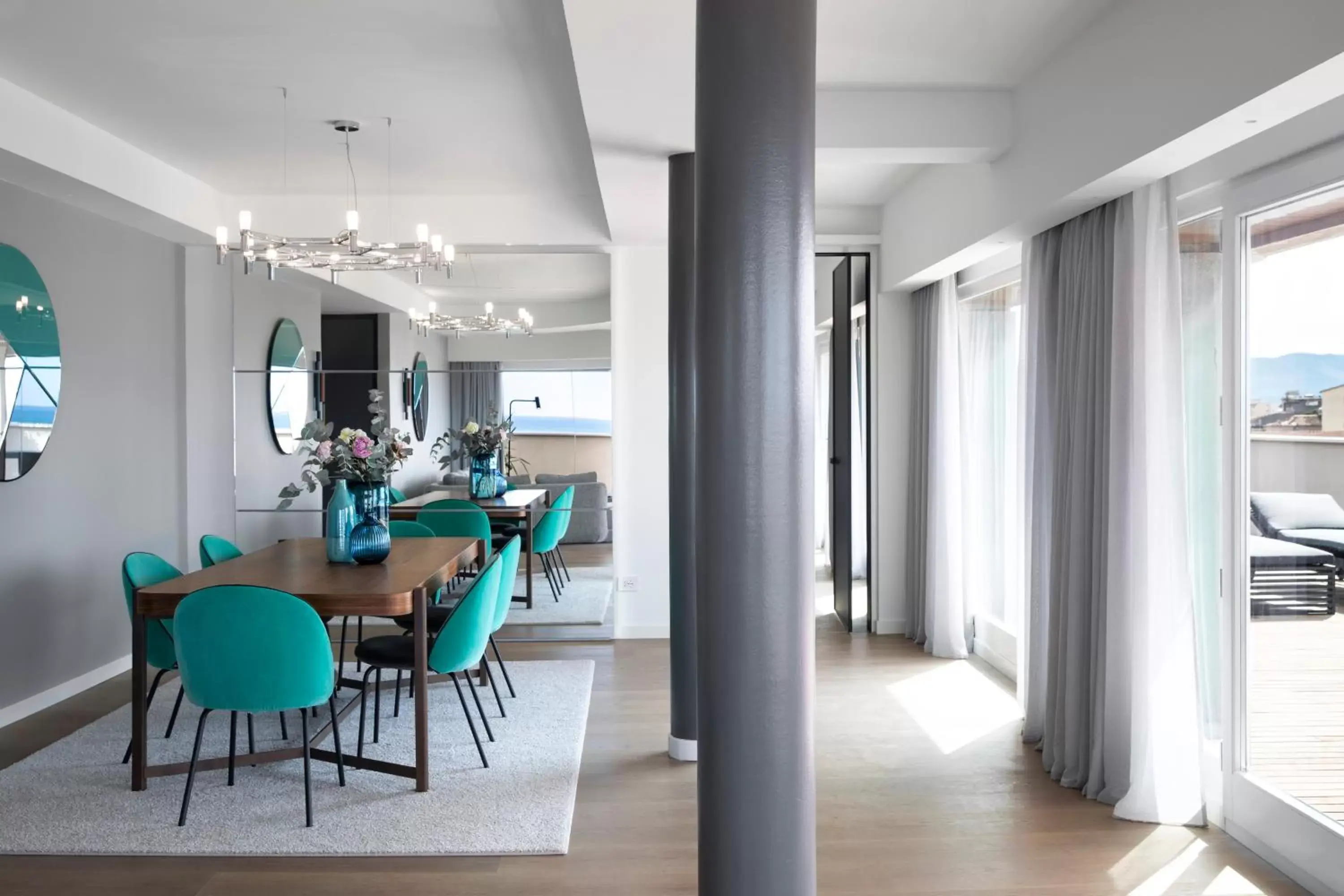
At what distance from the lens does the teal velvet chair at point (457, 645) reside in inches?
146

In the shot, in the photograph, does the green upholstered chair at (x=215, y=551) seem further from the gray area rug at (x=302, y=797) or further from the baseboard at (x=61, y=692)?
the baseboard at (x=61, y=692)

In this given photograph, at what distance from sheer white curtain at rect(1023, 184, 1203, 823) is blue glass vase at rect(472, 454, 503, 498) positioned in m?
3.43

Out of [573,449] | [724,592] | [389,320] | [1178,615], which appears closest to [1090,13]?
[1178,615]

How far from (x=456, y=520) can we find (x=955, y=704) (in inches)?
117

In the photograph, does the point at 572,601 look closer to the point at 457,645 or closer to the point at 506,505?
the point at 506,505

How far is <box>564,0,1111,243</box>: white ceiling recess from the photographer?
297cm


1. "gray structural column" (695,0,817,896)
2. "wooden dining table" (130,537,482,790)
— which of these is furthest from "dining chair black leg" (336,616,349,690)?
"gray structural column" (695,0,817,896)

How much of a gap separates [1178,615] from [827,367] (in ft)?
18.2

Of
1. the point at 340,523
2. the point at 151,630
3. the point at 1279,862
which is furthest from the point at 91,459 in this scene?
the point at 1279,862

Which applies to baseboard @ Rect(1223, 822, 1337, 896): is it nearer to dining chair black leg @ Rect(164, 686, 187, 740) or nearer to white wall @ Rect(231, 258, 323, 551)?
dining chair black leg @ Rect(164, 686, 187, 740)

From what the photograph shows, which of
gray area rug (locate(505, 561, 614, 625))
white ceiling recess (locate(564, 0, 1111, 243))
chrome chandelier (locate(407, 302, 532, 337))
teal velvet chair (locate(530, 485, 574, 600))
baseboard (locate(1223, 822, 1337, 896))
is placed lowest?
baseboard (locate(1223, 822, 1337, 896))

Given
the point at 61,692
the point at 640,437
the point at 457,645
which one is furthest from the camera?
the point at 640,437

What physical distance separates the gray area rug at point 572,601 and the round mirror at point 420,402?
1.14m

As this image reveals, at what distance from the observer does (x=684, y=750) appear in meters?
3.96
